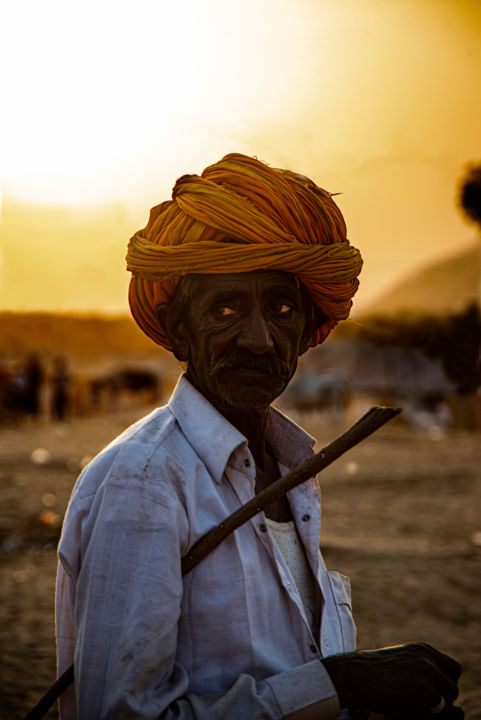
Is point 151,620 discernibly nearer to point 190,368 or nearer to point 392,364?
point 190,368

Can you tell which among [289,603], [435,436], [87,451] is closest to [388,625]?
[289,603]

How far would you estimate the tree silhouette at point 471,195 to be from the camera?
590 centimetres

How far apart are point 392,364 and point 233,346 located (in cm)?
2734

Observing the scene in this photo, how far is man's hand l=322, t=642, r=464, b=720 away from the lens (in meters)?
1.80

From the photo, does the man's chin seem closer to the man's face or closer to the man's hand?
the man's face

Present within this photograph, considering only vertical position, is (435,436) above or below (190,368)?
below

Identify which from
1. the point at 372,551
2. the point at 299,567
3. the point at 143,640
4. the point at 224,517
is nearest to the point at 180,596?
the point at 143,640

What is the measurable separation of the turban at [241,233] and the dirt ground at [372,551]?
3.16 metres

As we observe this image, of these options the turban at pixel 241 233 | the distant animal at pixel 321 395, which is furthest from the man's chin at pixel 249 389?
the distant animal at pixel 321 395

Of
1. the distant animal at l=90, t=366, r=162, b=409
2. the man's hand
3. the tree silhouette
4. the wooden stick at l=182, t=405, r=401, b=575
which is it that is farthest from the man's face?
the distant animal at l=90, t=366, r=162, b=409

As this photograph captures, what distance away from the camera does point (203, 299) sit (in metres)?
2.08

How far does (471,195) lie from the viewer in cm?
604

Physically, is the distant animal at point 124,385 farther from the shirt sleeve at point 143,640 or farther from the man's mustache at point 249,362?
the shirt sleeve at point 143,640

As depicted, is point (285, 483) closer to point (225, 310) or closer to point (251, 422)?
point (251, 422)
